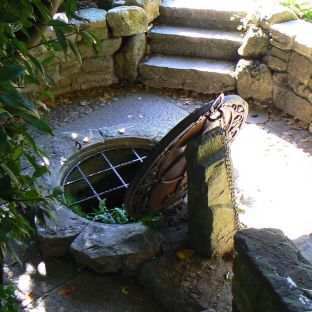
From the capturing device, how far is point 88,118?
17.8 ft

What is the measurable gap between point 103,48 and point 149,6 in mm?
803

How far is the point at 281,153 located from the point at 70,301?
267 cm

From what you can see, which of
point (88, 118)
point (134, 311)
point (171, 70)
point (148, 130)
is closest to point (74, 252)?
point (134, 311)

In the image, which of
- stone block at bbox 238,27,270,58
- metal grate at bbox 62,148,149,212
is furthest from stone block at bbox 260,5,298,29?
metal grate at bbox 62,148,149,212

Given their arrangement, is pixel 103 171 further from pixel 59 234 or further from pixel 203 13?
pixel 203 13

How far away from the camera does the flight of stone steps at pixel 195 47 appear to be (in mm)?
5754

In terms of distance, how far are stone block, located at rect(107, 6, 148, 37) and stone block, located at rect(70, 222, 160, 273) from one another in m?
2.95

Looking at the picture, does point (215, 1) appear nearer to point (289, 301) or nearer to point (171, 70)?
point (171, 70)

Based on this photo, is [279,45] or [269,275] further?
[279,45]

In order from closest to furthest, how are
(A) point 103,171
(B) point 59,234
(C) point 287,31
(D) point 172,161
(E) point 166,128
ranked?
1. (D) point 172,161
2. (B) point 59,234
3. (A) point 103,171
4. (E) point 166,128
5. (C) point 287,31

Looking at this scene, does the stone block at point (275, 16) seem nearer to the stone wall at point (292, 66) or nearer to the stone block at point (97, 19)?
the stone wall at point (292, 66)

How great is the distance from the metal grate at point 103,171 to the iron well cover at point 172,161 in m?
0.75

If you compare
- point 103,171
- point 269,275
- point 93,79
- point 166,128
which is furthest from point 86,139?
point 269,275

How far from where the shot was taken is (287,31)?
5117mm
